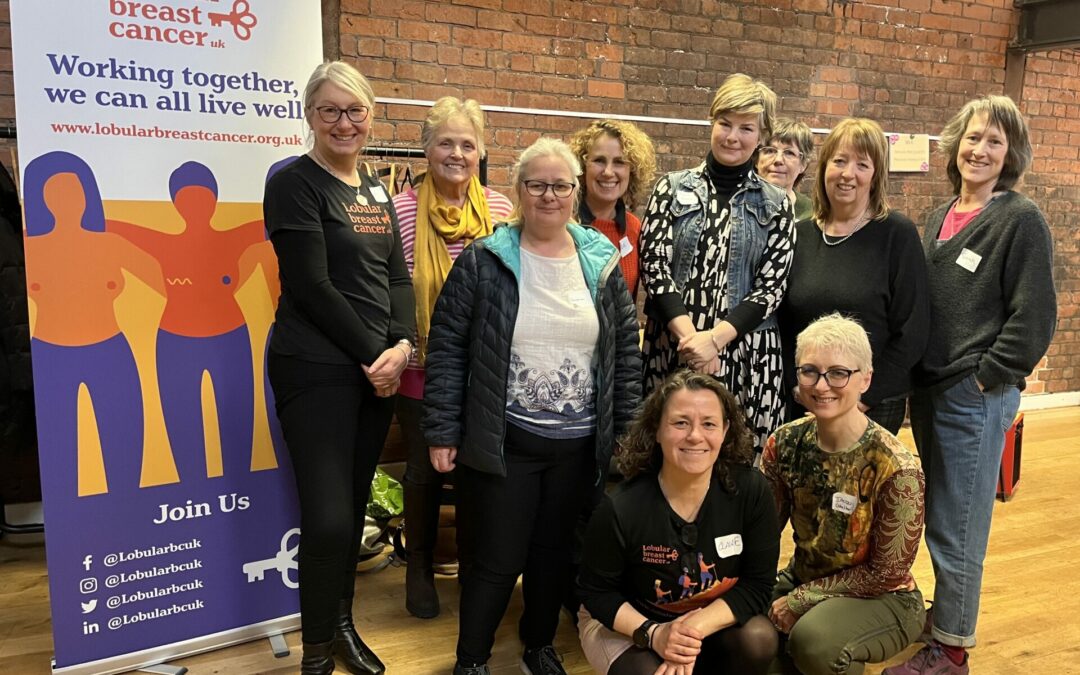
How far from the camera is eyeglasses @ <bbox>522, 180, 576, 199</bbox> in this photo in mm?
1813

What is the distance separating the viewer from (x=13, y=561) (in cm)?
286

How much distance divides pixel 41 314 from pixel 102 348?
0.53 ft

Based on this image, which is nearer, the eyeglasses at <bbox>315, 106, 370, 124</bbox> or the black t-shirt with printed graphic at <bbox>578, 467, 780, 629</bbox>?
the black t-shirt with printed graphic at <bbox>578, 467, 780, 629</bbox>

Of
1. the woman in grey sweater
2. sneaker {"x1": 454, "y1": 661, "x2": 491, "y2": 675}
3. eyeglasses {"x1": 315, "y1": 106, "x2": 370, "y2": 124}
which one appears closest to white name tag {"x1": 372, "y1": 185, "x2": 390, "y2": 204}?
eyeglasses {"x1": 315, "y1": 106, "x2": 370, "y2": 124}

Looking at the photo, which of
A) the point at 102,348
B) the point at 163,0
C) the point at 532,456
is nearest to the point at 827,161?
the point at 532,456

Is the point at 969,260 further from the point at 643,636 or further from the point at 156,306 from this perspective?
the point at 156,306

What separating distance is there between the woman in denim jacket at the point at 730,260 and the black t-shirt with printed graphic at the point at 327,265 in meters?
0.78

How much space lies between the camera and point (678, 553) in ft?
5.67

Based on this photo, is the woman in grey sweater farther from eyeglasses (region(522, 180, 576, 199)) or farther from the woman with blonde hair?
eyeglasses (region(522, 180, 576, 199))

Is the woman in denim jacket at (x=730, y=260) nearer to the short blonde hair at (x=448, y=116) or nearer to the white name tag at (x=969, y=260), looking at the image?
the white name tag at (x=969, y=260)

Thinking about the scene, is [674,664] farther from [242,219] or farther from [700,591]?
[242,219]

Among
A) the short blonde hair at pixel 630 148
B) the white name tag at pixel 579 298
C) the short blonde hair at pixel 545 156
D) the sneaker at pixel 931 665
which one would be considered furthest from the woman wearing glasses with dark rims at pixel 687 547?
the short blonde hair at pixel 630 148

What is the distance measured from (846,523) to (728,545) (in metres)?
0.36

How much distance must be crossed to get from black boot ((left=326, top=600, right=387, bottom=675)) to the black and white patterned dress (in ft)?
3.80
